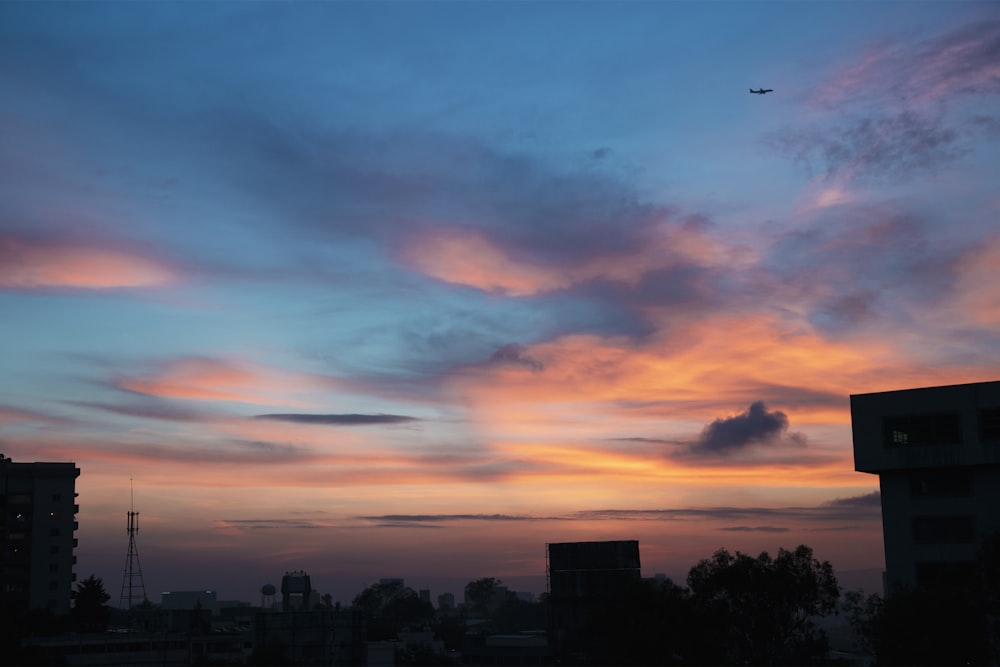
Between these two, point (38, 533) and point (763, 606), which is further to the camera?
point (38, 533)

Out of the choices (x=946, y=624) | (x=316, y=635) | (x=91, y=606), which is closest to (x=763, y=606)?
(x=946, y=624)

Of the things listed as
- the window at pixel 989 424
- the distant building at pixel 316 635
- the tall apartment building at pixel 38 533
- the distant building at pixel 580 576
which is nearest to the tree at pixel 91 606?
the tall apartment building at pixel 38 533

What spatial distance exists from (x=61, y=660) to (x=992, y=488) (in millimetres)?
85514

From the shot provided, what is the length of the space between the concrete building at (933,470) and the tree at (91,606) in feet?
442

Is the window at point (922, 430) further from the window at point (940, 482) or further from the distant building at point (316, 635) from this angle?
the distant building at point (316, 635)

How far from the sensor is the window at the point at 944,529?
8350cm

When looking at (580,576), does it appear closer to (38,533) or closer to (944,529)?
(944,529)

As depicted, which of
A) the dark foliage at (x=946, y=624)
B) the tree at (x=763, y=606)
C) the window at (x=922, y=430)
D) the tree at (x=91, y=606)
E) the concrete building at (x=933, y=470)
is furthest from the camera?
the tree at (x=91, y=606)

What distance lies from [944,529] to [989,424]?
1026cm

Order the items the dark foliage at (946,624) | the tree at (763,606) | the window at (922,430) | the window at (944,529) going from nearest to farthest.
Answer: the dark foliage at (946,624) < the tree at (763,606) < the window at (944,529) < the window at (922,430)

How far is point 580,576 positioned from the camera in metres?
125

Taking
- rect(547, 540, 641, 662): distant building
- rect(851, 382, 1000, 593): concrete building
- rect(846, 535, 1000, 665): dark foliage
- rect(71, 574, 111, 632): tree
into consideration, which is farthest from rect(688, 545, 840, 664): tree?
rect(71, 574, 111, 632): tree

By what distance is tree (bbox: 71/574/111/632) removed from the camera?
168 m

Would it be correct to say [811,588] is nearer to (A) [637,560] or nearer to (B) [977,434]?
(B) [977,434]
